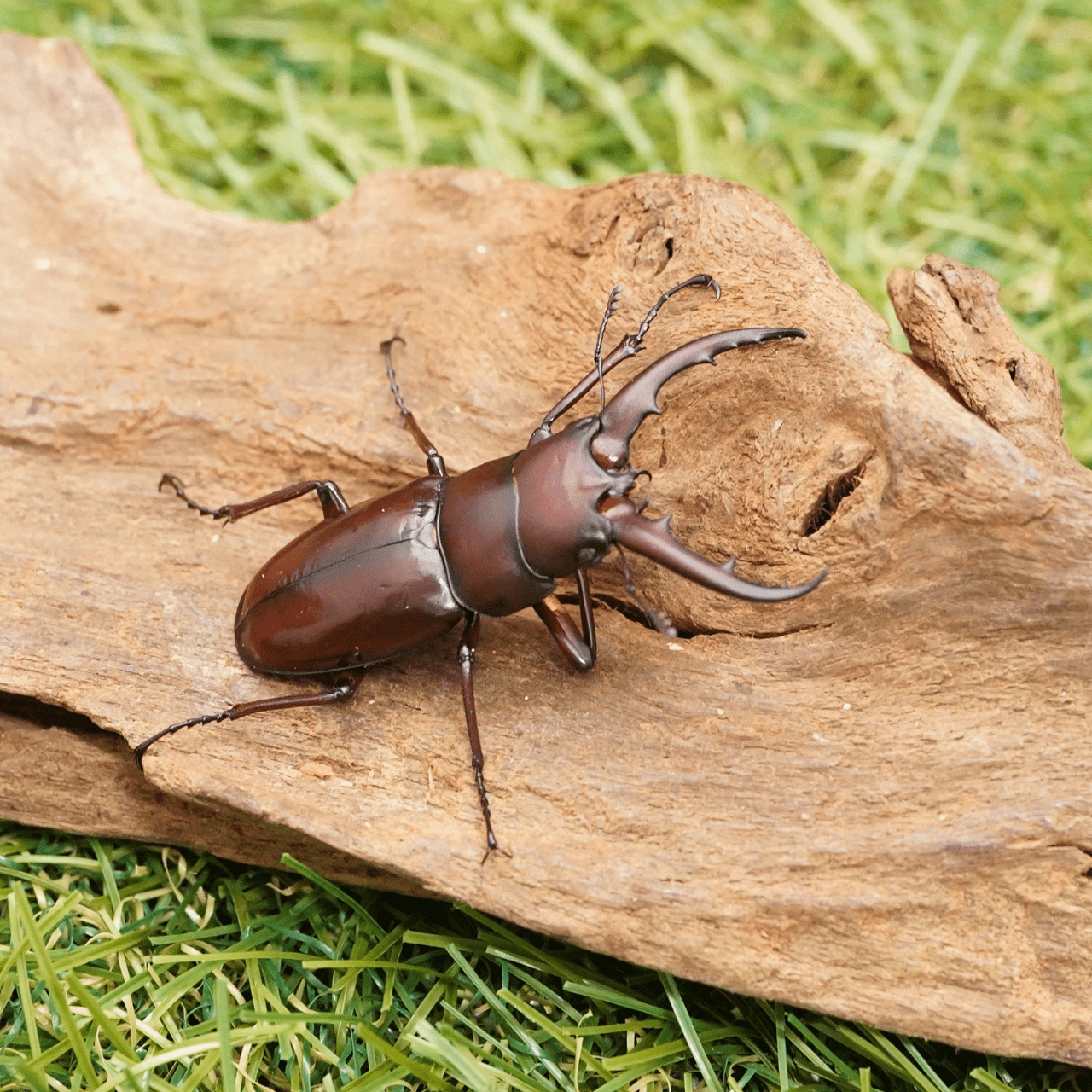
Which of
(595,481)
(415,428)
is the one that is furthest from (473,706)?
(415,428)

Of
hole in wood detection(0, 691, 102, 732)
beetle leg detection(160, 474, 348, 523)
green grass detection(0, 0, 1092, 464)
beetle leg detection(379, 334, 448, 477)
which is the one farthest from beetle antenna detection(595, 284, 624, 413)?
green grass detection(0, 0, 1092, 464)

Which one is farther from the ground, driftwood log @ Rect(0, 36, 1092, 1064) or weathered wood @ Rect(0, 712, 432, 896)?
driftwood log @ Rect(0, 36, 1092, 1064)

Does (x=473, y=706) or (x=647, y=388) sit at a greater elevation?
(x=647, y=388)

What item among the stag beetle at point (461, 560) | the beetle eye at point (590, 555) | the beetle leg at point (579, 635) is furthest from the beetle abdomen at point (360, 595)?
the beetle eye at point (590, 555)

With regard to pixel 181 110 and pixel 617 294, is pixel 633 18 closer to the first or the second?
pixel 181 110

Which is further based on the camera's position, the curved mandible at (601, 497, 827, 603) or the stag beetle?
the stag beetle

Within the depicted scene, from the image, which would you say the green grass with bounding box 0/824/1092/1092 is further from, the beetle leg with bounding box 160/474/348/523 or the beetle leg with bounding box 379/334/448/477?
the beetle leg with bounding box 379/334/448/477

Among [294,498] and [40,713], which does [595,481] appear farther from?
[40,713]
